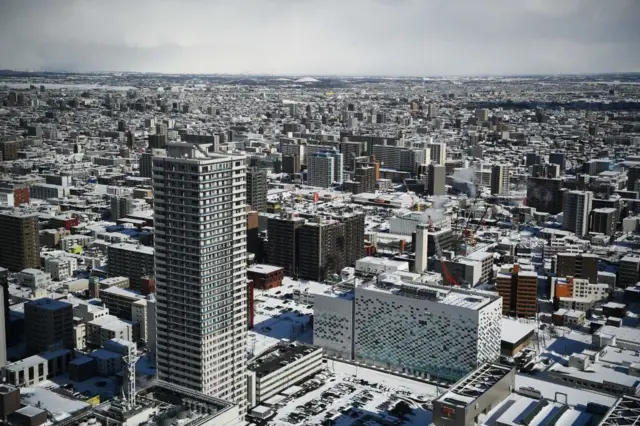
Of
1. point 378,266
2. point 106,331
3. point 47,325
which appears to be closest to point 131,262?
point 106,331

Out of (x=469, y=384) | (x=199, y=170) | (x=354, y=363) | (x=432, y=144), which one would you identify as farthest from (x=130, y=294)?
(x=432, y=144)

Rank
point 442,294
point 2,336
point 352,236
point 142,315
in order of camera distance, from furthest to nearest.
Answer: point 352,236, point 142,315, point 442,294, point 2,336

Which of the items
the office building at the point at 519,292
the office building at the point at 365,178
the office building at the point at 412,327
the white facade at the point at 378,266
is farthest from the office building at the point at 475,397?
the office building at the point at 365,178

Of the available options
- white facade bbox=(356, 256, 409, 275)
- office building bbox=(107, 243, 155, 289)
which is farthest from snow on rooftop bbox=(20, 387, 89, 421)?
white facade bbox=(356, 256, 409, 275)

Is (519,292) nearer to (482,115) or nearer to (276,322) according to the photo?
(276,322)

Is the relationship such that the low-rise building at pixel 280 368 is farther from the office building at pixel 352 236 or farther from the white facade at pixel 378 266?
the office building at pixel 352 236

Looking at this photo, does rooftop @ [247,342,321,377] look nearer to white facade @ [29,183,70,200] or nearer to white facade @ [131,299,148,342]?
white facade @ [131,299,148,342]
